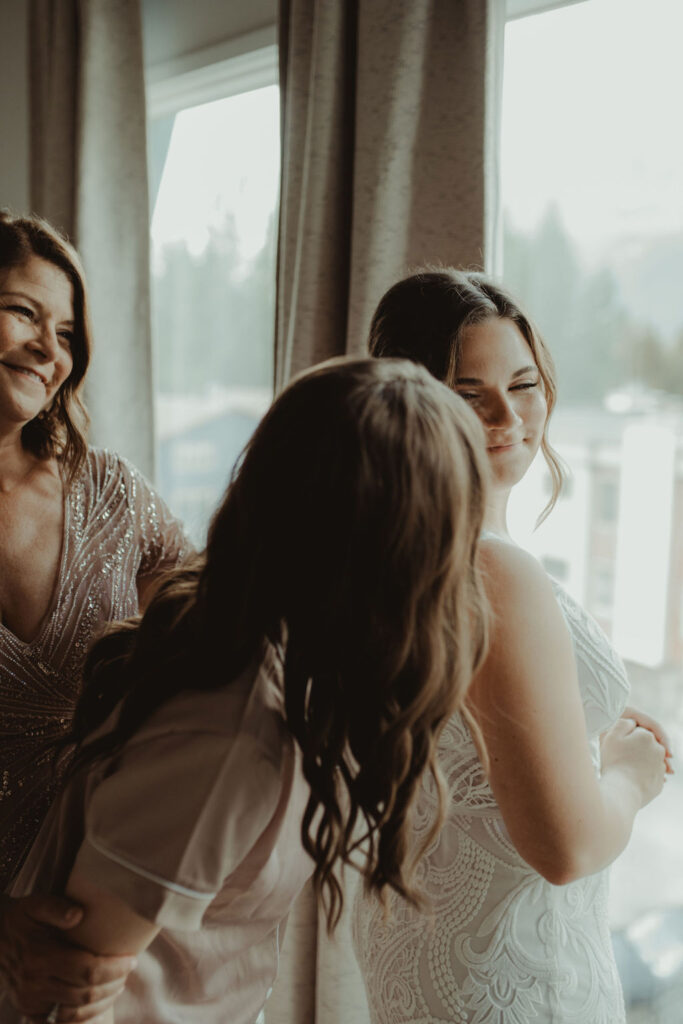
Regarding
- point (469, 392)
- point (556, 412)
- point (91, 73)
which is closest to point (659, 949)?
point (556, 412)

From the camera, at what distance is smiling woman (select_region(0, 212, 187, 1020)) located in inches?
49.8

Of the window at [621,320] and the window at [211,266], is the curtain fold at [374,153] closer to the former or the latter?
the window at [621,320]

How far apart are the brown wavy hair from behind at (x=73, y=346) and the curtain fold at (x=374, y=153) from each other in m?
0.46

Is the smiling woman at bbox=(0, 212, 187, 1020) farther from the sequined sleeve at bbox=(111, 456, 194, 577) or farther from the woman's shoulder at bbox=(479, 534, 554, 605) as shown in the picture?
the woman's shoulder at bbox=(479, 534, 554, 605)

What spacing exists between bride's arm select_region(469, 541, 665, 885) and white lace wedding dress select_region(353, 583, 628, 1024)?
0.38 ft

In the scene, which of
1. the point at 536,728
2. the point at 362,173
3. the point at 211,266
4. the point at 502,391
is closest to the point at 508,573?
the point at 536,728

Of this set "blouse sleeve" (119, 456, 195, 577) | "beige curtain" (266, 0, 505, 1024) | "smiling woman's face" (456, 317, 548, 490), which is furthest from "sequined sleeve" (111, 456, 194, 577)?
"smiling woman's face" (456, 317, 548, 490)

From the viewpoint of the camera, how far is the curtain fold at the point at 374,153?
1.49m

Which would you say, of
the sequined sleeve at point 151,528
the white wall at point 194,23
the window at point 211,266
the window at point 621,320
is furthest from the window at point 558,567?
the white wall at point 194,23

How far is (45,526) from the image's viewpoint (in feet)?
4.51

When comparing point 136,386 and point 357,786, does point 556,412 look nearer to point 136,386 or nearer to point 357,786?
point 357,786

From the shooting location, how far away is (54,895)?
0.81 meters

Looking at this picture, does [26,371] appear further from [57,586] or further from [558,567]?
[558,567]

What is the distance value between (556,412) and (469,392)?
662 mm
